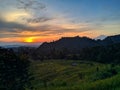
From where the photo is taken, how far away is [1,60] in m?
48.8

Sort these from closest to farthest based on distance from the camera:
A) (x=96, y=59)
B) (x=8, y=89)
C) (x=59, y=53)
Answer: (x=8, y=89) → (x=96, y=59) → (x=59, y=53)

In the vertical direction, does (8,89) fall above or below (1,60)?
below

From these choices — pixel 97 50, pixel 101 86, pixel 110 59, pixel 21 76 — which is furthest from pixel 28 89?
pixel 97 50

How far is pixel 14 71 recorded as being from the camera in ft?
168

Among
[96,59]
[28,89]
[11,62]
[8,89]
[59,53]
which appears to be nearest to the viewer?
[8,89]

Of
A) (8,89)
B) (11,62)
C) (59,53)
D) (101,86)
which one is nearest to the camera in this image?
(101,86)

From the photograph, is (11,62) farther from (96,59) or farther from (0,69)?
(96,59)

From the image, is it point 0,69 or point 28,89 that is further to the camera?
point 28,89

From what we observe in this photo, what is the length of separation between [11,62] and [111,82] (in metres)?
19.0

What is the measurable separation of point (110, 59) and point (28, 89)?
289 feet

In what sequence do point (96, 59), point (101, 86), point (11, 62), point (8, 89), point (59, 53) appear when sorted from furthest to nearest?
point (59, 53)
point (96, 59)
point (11, 62)
point (8, 89)
point (101, 86)

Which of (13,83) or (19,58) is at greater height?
(19,58)

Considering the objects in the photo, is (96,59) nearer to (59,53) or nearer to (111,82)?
(59,53)

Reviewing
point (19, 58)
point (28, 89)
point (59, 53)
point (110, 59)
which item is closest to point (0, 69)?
point (19, 58)
